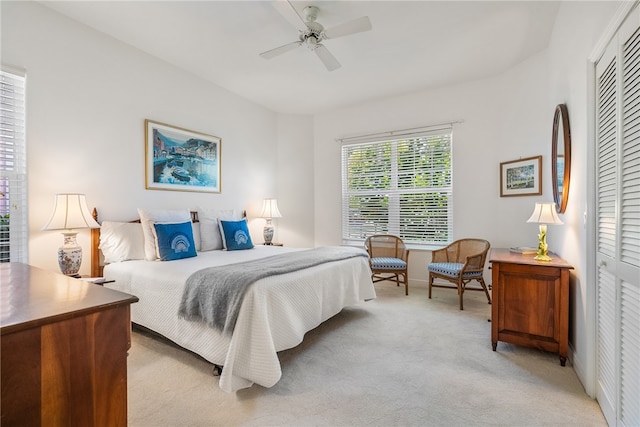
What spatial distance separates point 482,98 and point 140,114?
425 cm

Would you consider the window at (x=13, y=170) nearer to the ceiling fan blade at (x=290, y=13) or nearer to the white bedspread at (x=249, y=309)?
the white bedspread at (x=249, y=309)

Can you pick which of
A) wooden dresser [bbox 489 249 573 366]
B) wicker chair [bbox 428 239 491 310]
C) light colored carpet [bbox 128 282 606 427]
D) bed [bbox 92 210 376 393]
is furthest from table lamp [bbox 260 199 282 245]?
wooden dresser [bbox 489 249 573 366]

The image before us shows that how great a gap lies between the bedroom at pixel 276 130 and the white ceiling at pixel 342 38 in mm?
215

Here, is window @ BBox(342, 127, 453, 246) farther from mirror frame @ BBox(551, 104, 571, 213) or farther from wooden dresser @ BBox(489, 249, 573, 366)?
wooden dresser @ BBox(489, 249, 573, 366)

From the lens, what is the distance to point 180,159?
3729 millimetres

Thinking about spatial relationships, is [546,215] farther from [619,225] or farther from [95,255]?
[95,255]

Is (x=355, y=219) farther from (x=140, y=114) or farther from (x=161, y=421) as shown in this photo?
(x=161, y=421)

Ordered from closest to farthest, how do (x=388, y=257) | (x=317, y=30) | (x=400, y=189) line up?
1. (x=317, y=30)
2. (x=388, y=257)
3. (x=400, y=189)

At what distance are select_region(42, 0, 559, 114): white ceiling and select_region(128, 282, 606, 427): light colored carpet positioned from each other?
9.06 feet

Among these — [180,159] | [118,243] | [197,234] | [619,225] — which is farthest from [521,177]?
[118,243]

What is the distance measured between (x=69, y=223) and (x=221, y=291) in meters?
1.50

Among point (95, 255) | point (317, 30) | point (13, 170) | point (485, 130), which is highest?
point (317, 30)

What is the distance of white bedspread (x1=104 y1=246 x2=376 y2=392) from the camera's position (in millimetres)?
1831

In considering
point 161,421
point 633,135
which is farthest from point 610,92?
point 161,421
